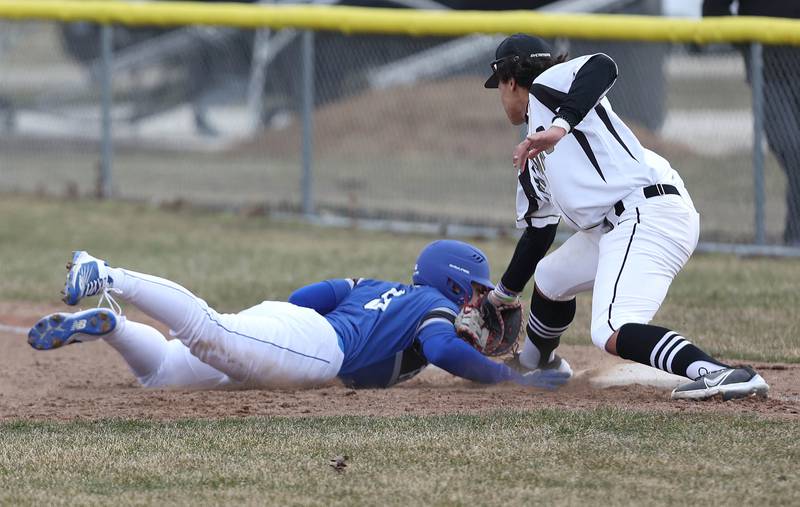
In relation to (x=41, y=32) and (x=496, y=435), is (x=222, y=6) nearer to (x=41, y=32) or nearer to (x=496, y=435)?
(x=41, y=32)

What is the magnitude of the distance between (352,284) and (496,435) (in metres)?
1.61

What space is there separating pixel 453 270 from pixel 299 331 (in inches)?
31.9

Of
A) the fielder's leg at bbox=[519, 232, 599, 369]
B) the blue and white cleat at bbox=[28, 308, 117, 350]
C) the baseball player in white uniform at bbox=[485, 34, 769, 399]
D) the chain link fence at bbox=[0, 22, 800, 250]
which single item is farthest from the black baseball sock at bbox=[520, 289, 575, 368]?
the chain link fence at bbox=[0, 22, 800, 250]

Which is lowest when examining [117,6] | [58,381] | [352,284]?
[58,381]

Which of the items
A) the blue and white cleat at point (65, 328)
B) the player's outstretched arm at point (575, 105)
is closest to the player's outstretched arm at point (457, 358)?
the player's outstretched arm at point (575, 105)

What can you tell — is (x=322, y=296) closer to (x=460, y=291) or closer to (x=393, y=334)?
(x=393, y=334)

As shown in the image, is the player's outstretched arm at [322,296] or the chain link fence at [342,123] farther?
the chain link fence at [342,123]

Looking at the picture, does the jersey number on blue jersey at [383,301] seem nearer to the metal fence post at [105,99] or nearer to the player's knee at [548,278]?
the player's knee at [548,278]

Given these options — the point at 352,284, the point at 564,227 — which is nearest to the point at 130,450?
the point at 352,284

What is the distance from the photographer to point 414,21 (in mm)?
11250

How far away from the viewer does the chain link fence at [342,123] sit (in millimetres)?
10352

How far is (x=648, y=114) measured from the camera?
11.1m

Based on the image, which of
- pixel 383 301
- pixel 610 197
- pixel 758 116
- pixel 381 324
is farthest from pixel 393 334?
pixel 758 116

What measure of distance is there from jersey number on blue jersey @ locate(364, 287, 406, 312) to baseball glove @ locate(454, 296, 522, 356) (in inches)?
13.3
